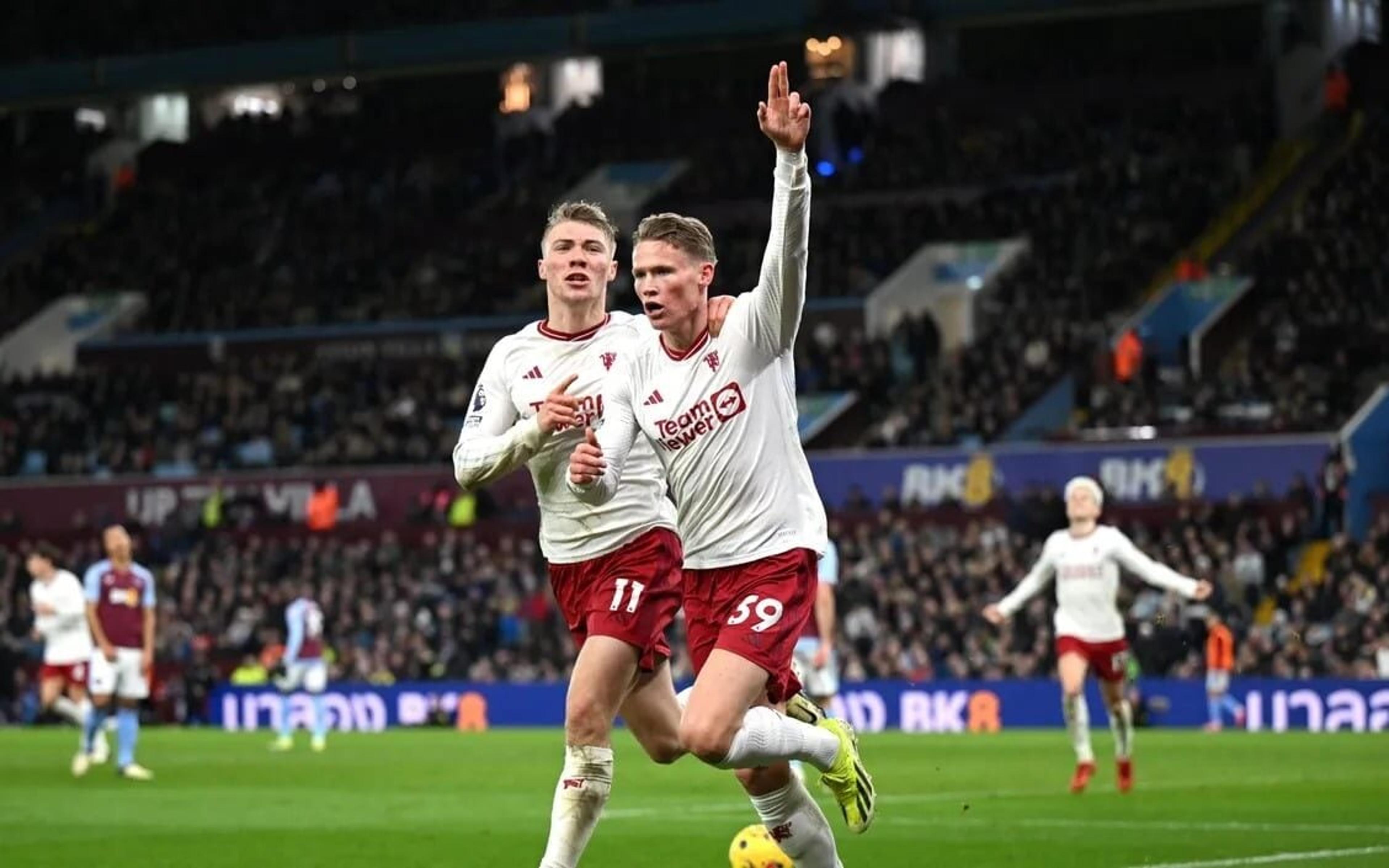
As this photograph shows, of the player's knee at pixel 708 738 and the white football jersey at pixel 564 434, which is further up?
the white football jersey at pixel 564 434

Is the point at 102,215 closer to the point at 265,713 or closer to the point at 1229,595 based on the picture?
the point at 265,713

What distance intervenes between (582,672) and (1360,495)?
1109 inches

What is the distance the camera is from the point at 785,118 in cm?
866

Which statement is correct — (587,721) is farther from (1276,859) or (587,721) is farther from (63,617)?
(63,617)

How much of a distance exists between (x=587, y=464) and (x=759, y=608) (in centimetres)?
91

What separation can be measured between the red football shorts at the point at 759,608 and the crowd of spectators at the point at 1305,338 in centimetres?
2837

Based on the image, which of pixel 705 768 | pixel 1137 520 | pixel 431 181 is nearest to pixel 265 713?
pixel 1137 520

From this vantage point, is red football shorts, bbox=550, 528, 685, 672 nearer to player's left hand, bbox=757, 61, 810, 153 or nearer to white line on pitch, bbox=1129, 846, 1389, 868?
player's left hand, bbox=757, 61, 810, 153

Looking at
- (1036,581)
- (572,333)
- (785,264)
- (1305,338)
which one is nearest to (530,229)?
(1305,338)

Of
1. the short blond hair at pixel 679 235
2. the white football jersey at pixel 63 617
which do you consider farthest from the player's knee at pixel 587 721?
the white football jersey at pixel 63 617

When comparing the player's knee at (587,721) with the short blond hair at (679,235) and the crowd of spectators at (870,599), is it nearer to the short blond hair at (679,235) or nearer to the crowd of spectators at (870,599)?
the short blond hair at (679,235)

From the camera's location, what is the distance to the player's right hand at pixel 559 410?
9.11 m

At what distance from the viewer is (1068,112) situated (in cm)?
5128

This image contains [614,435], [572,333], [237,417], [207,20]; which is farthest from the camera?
[207,20]
